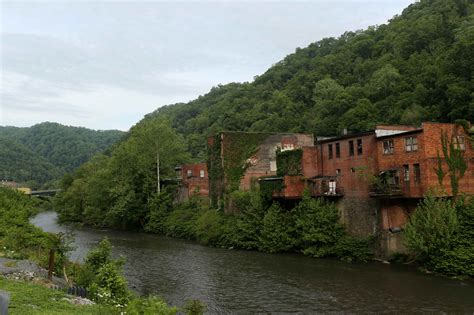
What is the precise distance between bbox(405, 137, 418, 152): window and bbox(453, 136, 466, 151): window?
2.81 m

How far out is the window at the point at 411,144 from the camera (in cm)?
3145

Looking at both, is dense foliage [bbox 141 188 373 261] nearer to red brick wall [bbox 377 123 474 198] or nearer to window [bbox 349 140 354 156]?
window [bbox 349 140 354 156]

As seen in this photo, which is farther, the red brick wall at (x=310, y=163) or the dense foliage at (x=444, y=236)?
the red brick wall at (x=310, y=163)

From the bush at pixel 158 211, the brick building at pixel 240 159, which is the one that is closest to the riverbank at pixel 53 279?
the brick building at pixel 240 159

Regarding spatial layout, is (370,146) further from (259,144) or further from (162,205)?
(162,205)

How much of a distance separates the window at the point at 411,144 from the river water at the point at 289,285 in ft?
27.8

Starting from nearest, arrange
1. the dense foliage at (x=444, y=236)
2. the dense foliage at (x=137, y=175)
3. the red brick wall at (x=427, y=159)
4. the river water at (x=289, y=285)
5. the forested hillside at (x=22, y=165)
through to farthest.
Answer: the river water at (x=289, y=285) → the dense foliage at (x=444, y=236) → the red brick wall at (x=427, y=159) → the dense foliage at (x=137, y=175) → the forested hillside at (x=22, y=165)

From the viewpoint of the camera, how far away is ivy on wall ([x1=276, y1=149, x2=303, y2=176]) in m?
41.5

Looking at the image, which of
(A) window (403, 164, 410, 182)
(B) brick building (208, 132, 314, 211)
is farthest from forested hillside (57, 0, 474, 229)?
(A) window (403, 164, 410, 182)

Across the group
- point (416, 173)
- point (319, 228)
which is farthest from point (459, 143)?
point (319, 228)

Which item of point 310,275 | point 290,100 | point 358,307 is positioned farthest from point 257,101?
point 358,307

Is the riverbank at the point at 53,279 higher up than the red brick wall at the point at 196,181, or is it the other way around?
the red brick wall at the point at 196,181

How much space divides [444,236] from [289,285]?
10.6m

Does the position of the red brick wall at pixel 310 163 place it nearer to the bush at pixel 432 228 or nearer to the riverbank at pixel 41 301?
the bush at pixel 432 228
